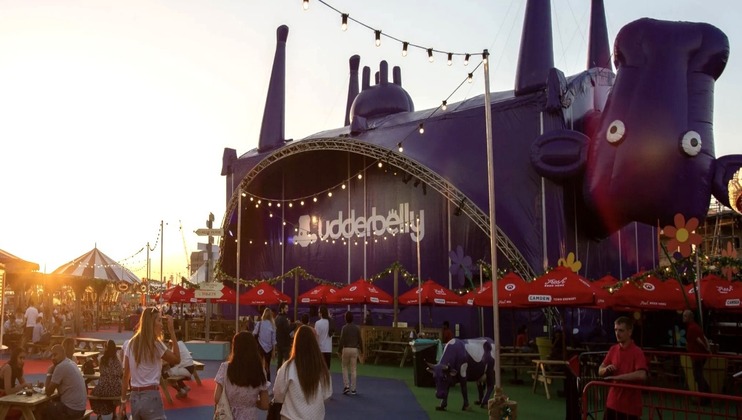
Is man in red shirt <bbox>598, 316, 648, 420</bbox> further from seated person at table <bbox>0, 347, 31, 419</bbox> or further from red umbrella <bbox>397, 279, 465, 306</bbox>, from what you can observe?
red umbrella <bbox>397, 279, 465, 306</bbox>

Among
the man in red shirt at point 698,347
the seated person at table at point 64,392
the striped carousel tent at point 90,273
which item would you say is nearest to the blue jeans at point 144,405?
the seated person at table at point 64,392

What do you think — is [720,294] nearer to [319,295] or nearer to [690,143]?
[690,143]

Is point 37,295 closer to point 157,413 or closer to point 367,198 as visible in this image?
point 367,198

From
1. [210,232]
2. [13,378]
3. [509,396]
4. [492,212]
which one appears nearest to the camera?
→ [13,378]

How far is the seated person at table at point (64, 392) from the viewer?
818 centimetres

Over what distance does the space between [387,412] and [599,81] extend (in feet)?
60.6

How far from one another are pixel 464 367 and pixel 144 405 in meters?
7.07

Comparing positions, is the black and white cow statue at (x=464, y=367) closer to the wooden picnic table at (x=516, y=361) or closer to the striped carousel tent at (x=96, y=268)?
the wooden picnic table at (x=516, y=361)

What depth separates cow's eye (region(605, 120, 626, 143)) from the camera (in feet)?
67.6

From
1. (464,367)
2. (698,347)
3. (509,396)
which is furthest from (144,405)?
(698,347)

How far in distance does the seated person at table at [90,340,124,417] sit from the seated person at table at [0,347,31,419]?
2.88ft

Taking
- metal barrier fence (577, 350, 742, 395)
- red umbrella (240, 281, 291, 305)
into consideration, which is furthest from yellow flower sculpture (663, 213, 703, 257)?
red umbrella (240, 281, 291, 305)

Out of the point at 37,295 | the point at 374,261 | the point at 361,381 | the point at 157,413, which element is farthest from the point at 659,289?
the point at 37,295

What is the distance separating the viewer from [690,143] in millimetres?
19656
